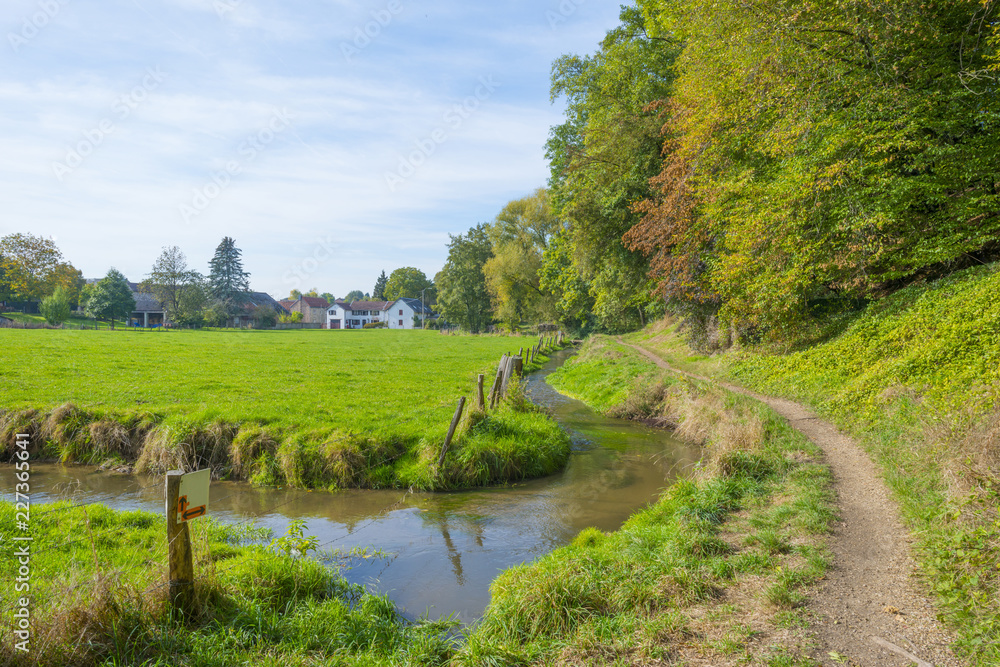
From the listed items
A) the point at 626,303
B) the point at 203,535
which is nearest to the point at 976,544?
the point at 203,535

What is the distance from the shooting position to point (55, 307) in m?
64.9

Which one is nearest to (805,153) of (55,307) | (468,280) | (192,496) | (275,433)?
(275,433)

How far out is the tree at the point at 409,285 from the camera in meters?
140

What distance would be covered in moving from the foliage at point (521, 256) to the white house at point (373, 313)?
59.1 metres

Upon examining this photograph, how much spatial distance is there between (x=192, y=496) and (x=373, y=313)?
414 feet

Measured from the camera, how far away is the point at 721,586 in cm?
529

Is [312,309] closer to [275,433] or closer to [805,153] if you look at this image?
[275,433]

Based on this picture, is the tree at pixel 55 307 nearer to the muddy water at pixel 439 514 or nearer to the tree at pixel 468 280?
the tree at pixel 468 280

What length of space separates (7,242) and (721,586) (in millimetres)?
90684

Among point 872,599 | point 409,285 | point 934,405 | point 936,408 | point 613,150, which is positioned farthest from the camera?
point 409,285

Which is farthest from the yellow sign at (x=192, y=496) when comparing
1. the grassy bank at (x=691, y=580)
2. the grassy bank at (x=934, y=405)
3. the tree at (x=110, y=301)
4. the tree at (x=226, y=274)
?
the tree at (x=226, y=274)

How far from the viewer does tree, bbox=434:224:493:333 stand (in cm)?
7044

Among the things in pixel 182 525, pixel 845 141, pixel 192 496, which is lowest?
pixel 182 525

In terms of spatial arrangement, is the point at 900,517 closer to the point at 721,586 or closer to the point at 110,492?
the point at 721,586
